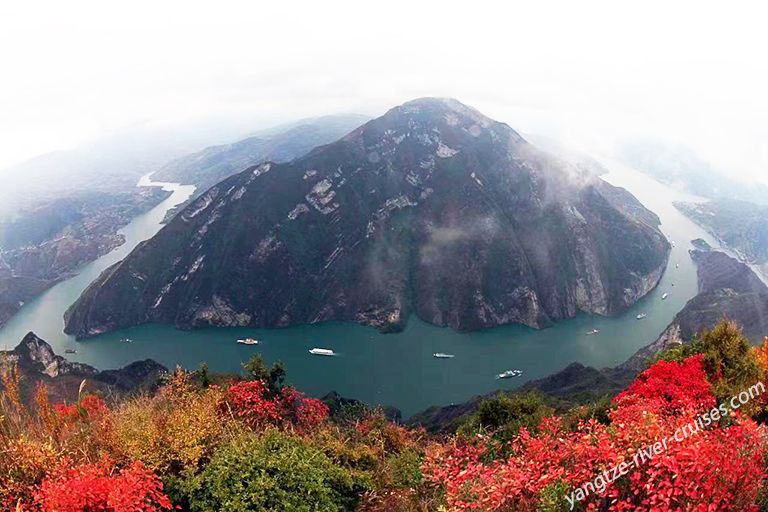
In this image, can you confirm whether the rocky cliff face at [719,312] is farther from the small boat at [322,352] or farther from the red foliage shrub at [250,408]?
the red foliage shrub at [250,408]

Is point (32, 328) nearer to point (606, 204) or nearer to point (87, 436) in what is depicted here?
point (87, 436)

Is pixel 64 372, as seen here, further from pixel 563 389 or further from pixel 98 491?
pixel 98 491

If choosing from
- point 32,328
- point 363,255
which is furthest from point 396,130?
point 32,328

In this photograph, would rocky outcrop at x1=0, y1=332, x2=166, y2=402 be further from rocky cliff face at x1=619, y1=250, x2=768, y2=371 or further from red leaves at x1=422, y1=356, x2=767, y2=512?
rocky cliff face at x1=619, y1=250, x2=768, y2=371

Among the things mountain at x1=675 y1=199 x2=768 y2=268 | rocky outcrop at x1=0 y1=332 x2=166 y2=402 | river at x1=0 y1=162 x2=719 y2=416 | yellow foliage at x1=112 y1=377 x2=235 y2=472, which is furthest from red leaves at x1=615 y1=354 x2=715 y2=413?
mountain at x1=675 y1=199 x2=768 y2=268

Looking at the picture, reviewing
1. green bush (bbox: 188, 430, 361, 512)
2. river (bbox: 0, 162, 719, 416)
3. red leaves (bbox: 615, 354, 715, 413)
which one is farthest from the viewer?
river (bbox: 0, 162, 719, 416)

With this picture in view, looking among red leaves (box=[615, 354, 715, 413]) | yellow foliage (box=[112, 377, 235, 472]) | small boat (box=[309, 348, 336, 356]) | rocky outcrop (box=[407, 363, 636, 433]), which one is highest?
yellow foliage (box=[112, 377, 235, 472])
